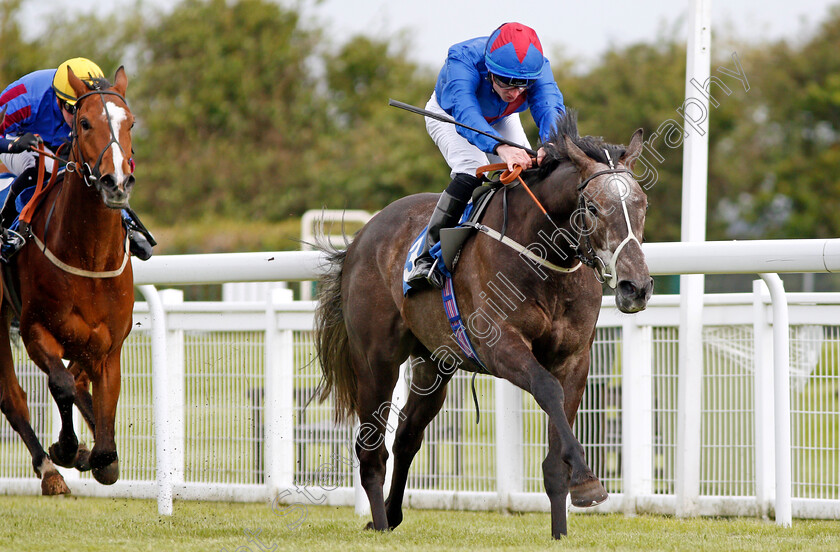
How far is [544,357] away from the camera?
14.5ft

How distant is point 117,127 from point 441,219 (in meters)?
1.44

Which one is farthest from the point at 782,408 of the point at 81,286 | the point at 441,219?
the point at 81,286

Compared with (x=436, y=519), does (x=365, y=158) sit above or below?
above

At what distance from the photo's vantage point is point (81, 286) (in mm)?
4867

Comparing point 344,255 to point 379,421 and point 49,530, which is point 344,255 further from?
point 49,530

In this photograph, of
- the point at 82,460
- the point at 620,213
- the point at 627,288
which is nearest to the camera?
the point at 627,288

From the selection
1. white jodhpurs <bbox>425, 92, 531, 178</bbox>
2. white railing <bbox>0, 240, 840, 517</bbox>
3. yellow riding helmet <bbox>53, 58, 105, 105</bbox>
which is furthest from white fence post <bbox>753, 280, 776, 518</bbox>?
yellow riding helmet <bbox>53, 58, 105, 105</bbox>

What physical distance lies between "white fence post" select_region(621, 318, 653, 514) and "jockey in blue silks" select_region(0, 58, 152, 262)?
2480 mm

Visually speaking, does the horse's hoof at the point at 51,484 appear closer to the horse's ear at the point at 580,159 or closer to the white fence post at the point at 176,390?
the white fence post at the point at 176,390

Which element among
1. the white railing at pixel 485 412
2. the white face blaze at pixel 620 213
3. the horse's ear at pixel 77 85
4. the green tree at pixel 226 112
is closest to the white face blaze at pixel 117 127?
the horse's ear at pixel 77 85

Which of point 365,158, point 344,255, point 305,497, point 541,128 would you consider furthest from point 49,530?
point 365,158

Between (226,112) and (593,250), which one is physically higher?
(226,112)

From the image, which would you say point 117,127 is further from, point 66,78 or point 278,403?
point 278,403

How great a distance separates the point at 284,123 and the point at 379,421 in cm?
2856
